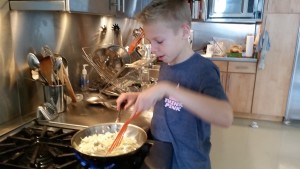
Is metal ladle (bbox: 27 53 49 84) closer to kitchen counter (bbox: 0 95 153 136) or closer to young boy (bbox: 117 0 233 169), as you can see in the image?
kitchen counter (bbox: 0 95 153 136)

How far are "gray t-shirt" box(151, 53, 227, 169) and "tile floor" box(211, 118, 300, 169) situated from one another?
1.39 meters

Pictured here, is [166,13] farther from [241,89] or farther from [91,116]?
[241,89]

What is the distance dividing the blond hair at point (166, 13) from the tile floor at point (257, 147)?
1692mm

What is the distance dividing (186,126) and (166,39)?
12.9 inches

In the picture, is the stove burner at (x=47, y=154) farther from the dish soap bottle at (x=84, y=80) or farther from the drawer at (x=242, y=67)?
the drawer at (x=242, y=67)

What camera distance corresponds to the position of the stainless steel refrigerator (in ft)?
10.2

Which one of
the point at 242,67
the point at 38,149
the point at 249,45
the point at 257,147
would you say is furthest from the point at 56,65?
the point at 249,45

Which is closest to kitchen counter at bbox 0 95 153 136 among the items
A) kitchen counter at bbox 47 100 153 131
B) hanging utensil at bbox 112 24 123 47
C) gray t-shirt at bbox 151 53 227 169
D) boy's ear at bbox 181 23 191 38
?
kitchen counter at bbox 47 100 153 131

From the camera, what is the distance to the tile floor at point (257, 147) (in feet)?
7.32

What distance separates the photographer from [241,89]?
11.2 ft

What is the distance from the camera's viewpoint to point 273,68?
3230 mm

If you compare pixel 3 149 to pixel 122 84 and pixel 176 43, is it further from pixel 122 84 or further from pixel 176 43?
pixel 122 84

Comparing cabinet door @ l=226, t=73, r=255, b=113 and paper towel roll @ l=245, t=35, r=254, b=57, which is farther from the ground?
paper towel roll @ l=245, t=35, r=254, b=57

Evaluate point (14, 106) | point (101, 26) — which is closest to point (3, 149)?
point (14, 106)
